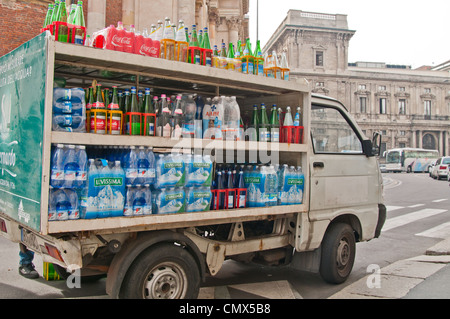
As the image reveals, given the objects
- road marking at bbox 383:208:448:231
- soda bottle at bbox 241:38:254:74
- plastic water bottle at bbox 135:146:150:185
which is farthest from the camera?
road marking at bbox 383:208:448:231

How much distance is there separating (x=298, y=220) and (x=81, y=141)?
113 inches

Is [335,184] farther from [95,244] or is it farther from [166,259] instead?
[95,244]

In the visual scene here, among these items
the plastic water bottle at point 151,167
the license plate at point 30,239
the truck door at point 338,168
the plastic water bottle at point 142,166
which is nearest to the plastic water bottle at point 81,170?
the plastic water bottle at point 142,166

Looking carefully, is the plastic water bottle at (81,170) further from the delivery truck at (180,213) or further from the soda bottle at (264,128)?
the soda bottle at (264,128)

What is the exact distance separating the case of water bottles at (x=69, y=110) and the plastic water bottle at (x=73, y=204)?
0.54 m

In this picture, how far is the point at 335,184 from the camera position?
5.65m

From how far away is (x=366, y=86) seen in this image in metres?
79.0

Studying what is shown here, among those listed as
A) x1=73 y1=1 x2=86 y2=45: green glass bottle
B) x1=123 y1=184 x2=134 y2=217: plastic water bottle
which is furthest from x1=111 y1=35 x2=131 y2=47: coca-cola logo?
x1=123 y1=184 x2=134 y2=217: plastic water bottle

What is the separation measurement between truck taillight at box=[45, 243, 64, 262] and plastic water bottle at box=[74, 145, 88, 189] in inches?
22.9

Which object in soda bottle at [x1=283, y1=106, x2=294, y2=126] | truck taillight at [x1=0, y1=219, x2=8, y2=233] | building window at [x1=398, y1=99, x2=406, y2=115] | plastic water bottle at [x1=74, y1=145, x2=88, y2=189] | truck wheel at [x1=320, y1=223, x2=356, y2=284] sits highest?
building window at [x1=398, y1=99, x2=406, y2=115]

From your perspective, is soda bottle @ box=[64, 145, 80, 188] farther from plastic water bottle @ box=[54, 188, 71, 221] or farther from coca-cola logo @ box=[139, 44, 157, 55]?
coca-cola logo @ box=[139, 44, 157, 55]

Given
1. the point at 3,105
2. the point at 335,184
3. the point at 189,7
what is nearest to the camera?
the point at 3,105

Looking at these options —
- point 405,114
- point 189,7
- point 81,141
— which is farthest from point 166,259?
point 405,114

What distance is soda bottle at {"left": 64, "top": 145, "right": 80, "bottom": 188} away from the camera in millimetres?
3557
